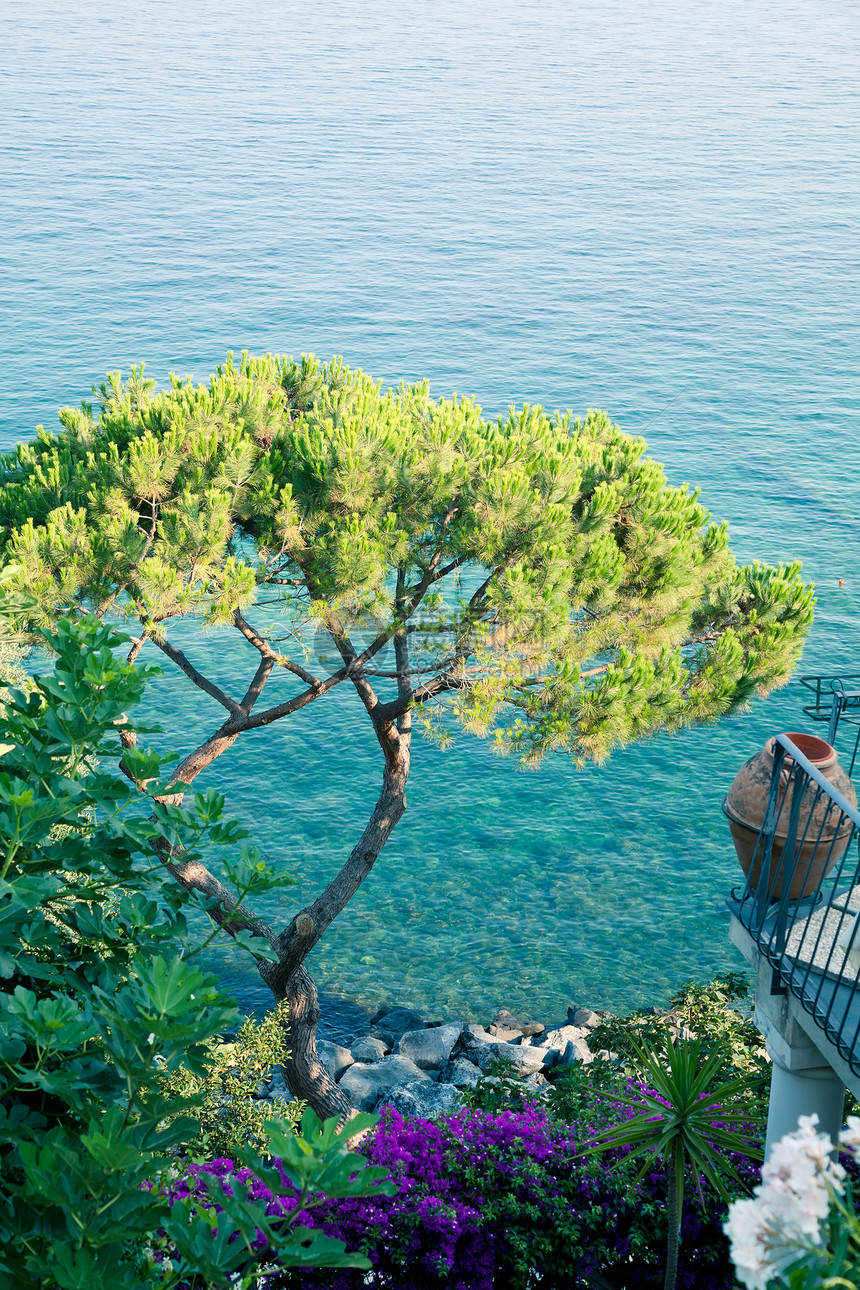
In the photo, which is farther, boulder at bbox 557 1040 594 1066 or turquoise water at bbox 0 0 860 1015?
turquoise water at bbox 0 0 860 1015

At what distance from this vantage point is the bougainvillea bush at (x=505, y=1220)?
706 centimetres

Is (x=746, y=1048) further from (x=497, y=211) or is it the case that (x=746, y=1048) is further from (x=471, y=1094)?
(x=497, y=211)

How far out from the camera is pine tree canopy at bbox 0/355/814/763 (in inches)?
409

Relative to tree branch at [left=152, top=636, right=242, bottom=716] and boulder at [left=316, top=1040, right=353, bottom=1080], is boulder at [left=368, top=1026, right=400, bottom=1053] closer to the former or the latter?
boulder at [left=316, top=1040, right=353, bottom=1080]

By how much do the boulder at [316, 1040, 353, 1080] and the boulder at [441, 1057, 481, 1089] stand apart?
1261mm

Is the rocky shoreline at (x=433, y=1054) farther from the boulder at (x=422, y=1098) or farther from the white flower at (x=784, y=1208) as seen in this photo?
the white flower at (x=784, y=1208)

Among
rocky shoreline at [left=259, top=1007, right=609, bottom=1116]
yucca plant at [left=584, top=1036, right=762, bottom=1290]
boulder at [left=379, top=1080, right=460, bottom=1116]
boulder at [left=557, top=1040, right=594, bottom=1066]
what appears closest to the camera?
yucca plant at [left=584, top=1036, right=762, bottom=1290]

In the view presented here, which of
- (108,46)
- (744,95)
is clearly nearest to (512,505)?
(744,95)

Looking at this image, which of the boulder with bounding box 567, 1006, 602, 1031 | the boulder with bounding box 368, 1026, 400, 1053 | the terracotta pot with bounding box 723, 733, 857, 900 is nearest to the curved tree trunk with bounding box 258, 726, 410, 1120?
the boulder with bounding box 368, 1026, 400, 1053

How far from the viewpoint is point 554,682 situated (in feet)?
35.2

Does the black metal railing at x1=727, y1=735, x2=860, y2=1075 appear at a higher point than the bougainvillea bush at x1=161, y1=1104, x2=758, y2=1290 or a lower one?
higher

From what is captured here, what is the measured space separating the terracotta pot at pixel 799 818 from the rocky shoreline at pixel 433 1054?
696 centimetres

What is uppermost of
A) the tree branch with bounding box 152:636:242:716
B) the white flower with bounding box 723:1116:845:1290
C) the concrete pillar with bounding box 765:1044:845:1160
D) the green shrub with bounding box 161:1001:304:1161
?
the white flower with bounding box 723:1116:845:1290

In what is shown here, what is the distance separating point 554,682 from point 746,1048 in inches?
144
